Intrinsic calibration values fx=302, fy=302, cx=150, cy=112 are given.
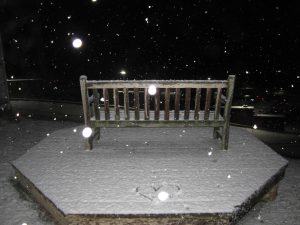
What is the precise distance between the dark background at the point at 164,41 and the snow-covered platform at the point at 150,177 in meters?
16.3

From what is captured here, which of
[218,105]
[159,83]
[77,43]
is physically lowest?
[77,43]

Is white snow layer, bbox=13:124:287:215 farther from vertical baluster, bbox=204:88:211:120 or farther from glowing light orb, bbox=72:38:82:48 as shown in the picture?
glowing light orb, bbox=72:38:82:48

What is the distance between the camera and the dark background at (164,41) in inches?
835

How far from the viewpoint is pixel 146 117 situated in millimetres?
4559

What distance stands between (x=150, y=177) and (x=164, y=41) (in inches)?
778

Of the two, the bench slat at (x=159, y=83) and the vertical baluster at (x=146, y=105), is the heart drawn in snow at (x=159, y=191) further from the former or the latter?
the bench slat at (x=159, y=83)

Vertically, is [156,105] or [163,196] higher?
[156,105]

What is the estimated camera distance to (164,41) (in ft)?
74.5

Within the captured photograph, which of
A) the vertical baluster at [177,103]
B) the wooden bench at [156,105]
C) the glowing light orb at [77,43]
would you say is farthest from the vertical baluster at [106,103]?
the glowing light orb at [77,43]

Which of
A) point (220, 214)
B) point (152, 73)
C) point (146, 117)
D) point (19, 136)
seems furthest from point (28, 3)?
point (220, 214)

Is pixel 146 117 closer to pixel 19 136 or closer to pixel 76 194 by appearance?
pixel 76 194

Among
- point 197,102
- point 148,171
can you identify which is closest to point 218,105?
point 197,102

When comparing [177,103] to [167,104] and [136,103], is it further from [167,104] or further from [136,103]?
[136,103]

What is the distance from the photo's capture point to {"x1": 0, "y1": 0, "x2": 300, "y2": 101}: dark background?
21.2m
